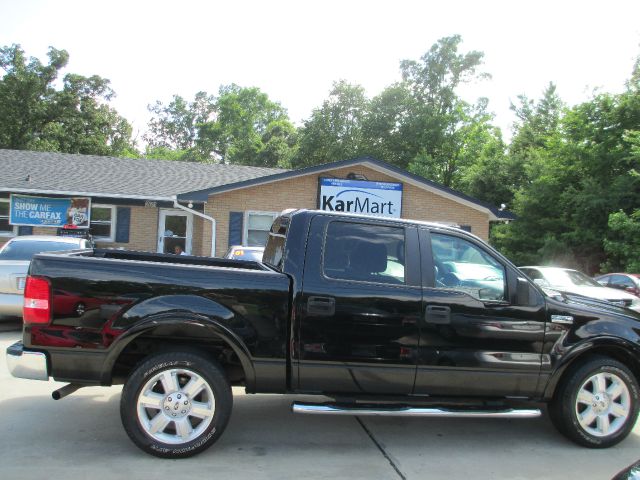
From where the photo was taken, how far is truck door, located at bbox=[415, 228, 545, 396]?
13.7ft

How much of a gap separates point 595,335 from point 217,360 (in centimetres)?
310

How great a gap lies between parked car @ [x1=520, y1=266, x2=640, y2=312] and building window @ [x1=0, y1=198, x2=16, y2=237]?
592 inches

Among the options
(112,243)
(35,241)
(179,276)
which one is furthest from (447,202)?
(179,276)

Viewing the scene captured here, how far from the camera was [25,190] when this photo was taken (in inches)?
631

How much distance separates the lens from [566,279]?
1185cm

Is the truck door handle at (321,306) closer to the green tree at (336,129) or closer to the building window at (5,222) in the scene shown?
the building window at (5,222)

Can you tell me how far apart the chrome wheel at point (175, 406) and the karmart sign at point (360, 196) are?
1283cm

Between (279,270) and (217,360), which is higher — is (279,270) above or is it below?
above

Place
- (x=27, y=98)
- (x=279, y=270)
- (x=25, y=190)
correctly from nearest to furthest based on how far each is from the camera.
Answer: (x=279, y=270), (x=25, y=190), (x=27, y=98)

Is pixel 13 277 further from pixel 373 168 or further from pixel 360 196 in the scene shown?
pixel 373 168

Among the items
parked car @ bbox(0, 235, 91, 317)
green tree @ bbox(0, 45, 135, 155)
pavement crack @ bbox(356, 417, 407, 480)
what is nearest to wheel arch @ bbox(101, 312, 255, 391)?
pavement crack @ bbox(356, 417, 407, 480)

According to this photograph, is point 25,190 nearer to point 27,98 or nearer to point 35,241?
point 35,241

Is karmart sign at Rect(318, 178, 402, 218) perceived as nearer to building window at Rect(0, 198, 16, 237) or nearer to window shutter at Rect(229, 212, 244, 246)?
window shutter at Rect(229, 212, 244, 246)

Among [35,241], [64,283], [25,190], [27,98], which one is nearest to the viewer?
[64,283]
